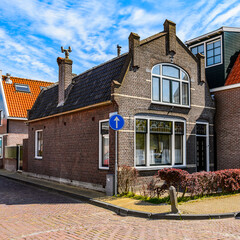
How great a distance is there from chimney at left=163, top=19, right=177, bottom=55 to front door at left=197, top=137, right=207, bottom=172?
490 cm

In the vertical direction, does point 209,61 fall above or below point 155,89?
above

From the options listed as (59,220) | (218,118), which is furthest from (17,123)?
(59,220)

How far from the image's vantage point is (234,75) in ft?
50.8

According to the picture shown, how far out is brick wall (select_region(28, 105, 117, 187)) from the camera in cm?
1281

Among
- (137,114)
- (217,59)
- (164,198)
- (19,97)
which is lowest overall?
(164,198)

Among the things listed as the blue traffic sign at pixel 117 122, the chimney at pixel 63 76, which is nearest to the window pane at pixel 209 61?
the chimney at pixel 63 76

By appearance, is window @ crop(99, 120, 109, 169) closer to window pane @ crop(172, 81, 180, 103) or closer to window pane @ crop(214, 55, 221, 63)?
window pane @ crop(172, 81, 180, 103)

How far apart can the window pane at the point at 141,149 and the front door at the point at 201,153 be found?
3.98 metres

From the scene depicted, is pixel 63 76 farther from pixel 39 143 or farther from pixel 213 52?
pixel 213 52

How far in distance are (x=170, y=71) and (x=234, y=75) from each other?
408 centimetres

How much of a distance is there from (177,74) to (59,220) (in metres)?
9.14

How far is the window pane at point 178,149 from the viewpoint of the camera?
1377 centimetres

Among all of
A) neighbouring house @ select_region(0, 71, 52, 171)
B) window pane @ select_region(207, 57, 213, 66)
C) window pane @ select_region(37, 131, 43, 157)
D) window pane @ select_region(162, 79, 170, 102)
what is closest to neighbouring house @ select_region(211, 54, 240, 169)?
window pane @ select_region(207, 57, 213, 66)

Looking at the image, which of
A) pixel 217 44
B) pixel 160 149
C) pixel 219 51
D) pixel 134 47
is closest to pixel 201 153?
pixel 160 149
